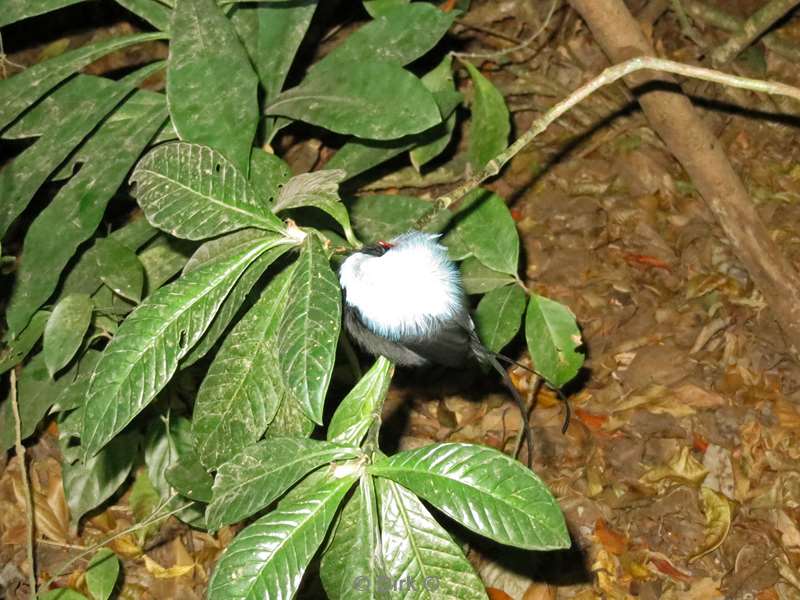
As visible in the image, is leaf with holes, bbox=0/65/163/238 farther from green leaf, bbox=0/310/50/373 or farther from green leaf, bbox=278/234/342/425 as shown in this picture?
green leaf, bbox=278/234/342/425

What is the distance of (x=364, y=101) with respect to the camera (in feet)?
5.72

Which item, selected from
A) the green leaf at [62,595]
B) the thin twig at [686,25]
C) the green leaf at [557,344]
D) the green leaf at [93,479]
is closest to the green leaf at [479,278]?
the green leaf at [557,344]

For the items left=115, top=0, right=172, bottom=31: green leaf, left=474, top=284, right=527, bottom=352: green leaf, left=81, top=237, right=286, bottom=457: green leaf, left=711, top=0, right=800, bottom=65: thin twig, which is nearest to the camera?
left=81, top=237, right=286, bottom=457: green leaf

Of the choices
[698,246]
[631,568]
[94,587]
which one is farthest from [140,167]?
[698,246]

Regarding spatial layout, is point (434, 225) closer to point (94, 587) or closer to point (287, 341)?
point (287, 341)

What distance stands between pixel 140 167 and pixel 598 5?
47.2 inches

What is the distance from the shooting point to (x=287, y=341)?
41.4 inches

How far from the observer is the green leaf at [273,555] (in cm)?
104

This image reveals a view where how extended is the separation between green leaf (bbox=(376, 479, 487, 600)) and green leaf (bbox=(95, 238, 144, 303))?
78 centimetres

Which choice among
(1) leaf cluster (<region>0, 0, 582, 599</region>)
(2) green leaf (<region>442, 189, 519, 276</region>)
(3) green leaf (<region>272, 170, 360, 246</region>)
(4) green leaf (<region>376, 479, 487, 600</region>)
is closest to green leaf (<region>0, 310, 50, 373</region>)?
(1) leaf cluster (<region>0, 0, 582, 599</region>)

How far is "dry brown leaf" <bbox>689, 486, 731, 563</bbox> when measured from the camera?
197cm

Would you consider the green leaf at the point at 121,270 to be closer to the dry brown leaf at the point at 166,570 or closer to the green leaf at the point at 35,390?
the green leaf at the point at 35,390

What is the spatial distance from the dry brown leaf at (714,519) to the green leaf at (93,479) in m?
1.39

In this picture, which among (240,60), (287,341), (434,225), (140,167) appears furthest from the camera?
(434,225)
